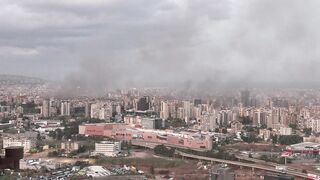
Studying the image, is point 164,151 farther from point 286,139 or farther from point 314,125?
point 314,125

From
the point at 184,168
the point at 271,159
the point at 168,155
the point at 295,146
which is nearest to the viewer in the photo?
the point at 184,168

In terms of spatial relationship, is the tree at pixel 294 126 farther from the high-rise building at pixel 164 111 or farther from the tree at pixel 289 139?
the high-rise building at pixel 164 111

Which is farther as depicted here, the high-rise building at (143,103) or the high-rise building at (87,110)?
the high-rise building at (143,103)

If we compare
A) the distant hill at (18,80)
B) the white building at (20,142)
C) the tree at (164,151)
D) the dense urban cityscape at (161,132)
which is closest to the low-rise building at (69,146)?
the dense urban cityscape at (161,132)

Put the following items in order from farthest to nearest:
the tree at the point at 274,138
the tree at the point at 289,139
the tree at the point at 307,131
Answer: the tree at the point at 307,131
the tree at the point at 274,138
the tree at the point at 289,139

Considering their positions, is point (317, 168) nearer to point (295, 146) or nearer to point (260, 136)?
point (295, 146)

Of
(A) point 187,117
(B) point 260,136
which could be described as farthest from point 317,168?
(A) point 187,117

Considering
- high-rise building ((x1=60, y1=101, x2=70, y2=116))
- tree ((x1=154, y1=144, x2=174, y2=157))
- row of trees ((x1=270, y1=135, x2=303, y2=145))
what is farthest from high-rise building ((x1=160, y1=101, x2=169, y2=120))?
tree ((x1=154, y1=144, x2=174, y2=157))
